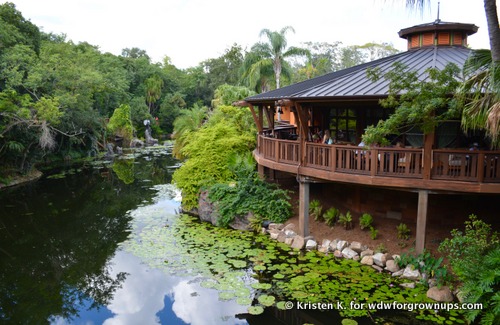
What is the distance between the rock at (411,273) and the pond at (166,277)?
0.51 meters

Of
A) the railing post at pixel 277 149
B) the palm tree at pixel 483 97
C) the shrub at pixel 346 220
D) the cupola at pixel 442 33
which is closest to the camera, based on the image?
the palm tree at pixel 483 97

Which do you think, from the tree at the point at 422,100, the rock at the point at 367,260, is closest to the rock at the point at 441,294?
the rock at the point at 367,260

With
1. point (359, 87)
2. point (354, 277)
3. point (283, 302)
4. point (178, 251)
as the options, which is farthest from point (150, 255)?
point (359, 87)

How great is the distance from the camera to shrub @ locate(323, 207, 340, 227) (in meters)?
14.0

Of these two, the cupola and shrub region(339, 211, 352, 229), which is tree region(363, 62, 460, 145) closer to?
shrub region(339, 211, 352, 229)

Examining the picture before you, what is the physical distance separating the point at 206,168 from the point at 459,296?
11.7 metres

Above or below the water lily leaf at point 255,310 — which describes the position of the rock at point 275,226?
above

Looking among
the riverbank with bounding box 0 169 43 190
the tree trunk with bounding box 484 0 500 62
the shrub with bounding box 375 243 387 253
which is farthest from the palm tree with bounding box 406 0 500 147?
the riverbank with bounding box 0 169 43 190

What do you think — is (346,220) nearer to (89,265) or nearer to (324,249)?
(324,249)

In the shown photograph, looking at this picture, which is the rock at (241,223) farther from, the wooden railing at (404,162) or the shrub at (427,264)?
the shrub at (427,264)

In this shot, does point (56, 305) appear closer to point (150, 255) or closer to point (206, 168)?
point (150, 255)

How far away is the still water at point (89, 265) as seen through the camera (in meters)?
10.3

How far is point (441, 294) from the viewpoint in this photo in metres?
9.73

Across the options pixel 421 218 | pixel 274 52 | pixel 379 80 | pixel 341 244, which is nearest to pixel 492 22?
pixel 379 80
